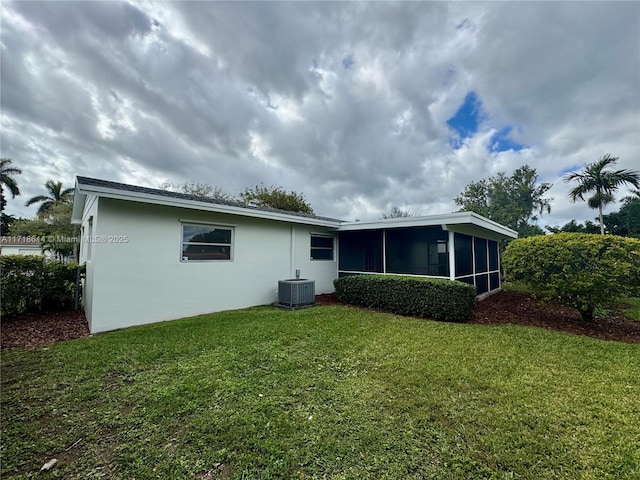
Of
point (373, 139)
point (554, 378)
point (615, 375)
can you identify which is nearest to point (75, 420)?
point (554, 378)

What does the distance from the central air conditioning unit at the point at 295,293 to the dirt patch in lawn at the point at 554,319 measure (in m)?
0.72

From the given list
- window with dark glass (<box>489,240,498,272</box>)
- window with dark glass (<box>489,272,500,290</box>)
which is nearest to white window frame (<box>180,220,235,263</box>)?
window with dark glass (<box>489,272,500,290</box>)

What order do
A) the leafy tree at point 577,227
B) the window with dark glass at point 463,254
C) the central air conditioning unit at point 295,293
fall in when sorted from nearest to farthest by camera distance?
1. the central air conditioning unit at point 295,293
2. the window with dark glass at point 463,254
3. the leafy tree at point 577,227

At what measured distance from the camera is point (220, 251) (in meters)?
7.50

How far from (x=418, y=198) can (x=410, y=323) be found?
21.7m

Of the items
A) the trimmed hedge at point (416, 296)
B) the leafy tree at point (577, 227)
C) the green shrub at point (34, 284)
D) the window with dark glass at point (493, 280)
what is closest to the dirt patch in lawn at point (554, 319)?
the trimmed hedge at point (416, 296)

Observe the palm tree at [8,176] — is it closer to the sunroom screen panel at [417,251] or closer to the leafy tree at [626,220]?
the sunroom screen panel at [417,251]

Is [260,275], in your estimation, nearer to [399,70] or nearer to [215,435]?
[215,435]

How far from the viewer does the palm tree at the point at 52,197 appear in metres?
24.5

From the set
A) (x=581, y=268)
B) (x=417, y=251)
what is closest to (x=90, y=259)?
(x=417, y=251)

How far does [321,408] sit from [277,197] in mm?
20430

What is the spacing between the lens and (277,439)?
236cm

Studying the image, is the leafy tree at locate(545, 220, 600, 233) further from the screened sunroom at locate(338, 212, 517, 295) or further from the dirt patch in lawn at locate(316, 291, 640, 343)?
the dirt patch in lawn at locate(316, 291, 640, 343)

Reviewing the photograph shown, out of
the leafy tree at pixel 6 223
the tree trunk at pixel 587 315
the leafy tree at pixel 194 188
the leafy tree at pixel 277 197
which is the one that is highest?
the leafy tree at pixel 194 188
